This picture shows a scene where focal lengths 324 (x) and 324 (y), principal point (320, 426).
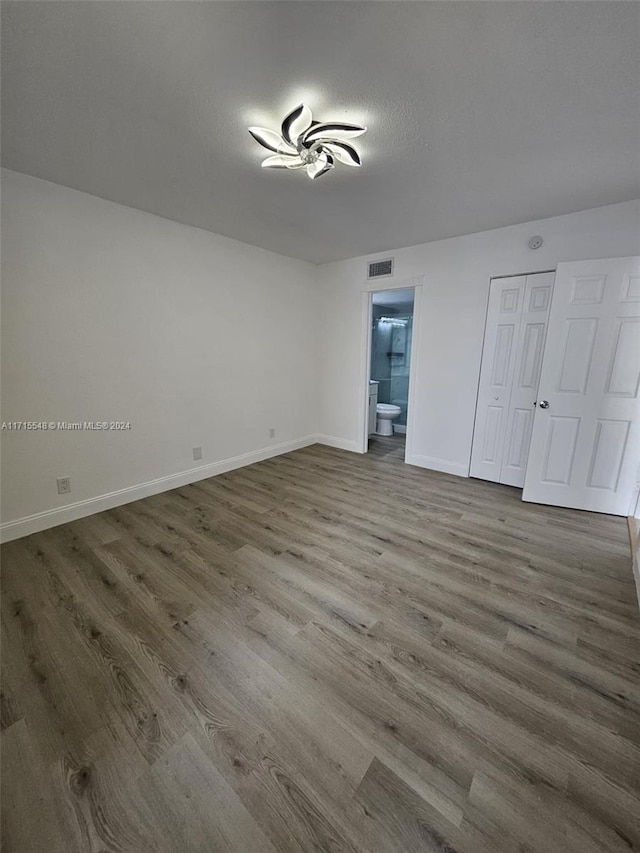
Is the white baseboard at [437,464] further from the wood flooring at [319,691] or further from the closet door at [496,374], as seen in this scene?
the wood flooring at [319,691]

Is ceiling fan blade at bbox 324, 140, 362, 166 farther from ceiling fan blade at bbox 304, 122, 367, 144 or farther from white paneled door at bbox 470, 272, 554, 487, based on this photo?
white paneled door at bbox 470, 272, 554, 487

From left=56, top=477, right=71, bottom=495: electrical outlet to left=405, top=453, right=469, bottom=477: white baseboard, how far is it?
343cm

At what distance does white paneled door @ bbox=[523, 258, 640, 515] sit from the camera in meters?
2.57

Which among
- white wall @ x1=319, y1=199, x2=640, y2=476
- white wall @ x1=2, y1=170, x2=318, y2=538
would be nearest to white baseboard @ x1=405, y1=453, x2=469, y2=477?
white wall @ x1=319, y1=199, x2=640, y2=476

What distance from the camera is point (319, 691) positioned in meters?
1.34

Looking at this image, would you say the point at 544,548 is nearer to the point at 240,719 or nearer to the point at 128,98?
the point at 240,719

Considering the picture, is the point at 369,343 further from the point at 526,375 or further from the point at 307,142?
the point at 307,142

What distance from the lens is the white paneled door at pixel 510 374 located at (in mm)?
3066

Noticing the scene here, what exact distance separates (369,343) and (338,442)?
4.79 feet

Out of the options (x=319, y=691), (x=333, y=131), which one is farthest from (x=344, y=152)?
(x=319, y=691)

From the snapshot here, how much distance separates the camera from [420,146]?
1874mm

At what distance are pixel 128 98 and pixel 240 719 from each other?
2.77 meters

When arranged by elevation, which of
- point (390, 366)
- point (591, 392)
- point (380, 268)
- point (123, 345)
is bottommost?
point (591, 392)

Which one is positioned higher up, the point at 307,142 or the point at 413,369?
the point at 307,142
